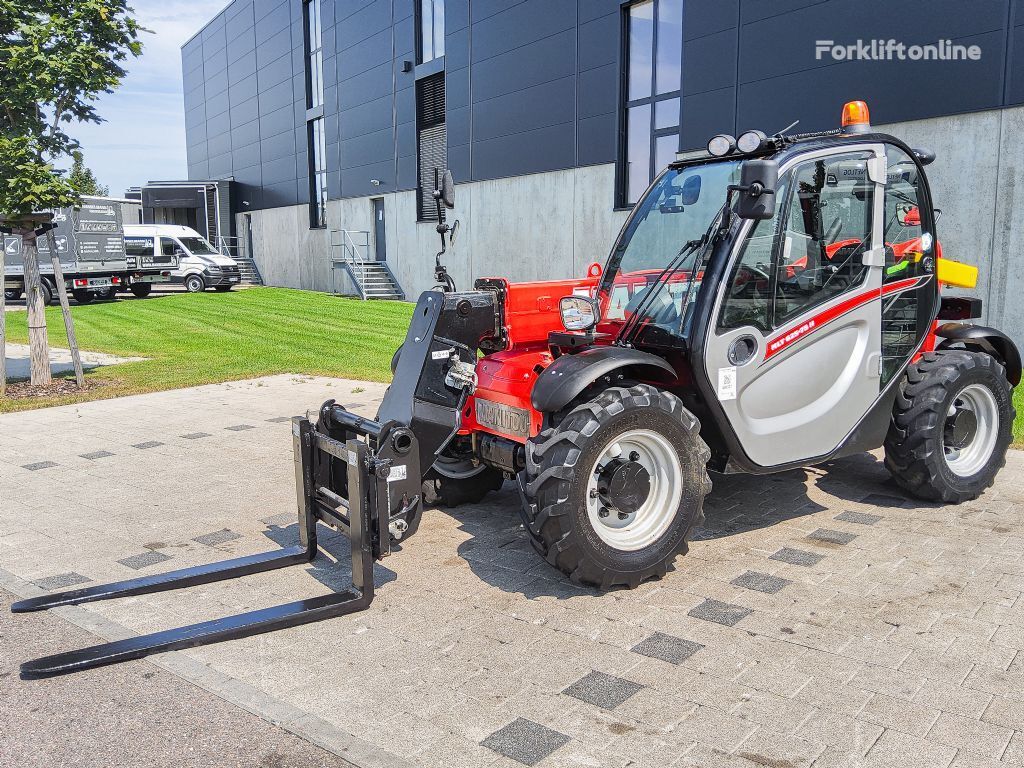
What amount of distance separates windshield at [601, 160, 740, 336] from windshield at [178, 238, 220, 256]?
1046 inches

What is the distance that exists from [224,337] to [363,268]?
11.1 m

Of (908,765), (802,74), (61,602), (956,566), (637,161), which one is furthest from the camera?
(637,161)

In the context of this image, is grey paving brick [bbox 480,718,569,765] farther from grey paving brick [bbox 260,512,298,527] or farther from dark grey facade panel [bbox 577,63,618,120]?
dark grey facade panel [bbox 577,63,618,120]

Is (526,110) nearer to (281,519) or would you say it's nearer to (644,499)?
(281,519)

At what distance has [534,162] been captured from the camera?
19797 millimetres

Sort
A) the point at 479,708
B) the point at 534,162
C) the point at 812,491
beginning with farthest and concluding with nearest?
the point at 534,162 → the point at 812,491 → the point at 479,708

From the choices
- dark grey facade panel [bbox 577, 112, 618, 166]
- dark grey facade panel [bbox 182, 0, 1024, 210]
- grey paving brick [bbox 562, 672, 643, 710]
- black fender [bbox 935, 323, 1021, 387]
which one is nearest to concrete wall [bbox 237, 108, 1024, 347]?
dark grey facade panel [bbox 577, 112, 618, 166]

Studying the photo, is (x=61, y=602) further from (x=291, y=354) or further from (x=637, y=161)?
(x=637, y=161)

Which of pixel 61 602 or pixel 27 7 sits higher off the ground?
pixel 27 7

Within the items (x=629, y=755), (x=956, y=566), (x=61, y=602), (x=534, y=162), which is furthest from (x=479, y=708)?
(x=534, y=162)

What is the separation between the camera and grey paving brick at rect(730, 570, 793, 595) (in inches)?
179

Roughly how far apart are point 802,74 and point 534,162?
7.81m

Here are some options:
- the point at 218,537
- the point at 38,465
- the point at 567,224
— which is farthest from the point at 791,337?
the point at 567,224

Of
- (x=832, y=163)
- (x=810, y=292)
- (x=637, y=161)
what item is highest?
(x=637, y=161)
